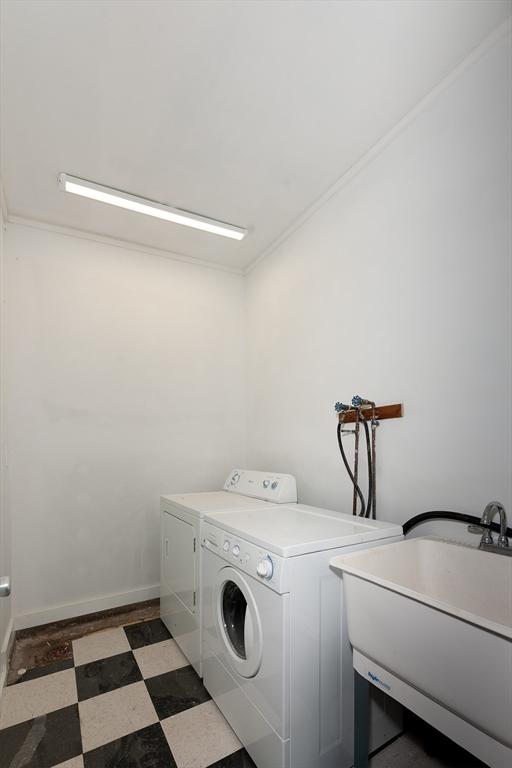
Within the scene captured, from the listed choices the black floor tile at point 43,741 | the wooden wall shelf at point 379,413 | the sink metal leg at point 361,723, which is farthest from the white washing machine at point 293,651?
the black floor tile at point 43,741

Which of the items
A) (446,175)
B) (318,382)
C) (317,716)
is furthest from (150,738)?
(446,175)

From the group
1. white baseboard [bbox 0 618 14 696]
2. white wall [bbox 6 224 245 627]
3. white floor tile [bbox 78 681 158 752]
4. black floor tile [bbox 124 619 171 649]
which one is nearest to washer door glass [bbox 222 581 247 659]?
white floor tile [bbox 78 681 158 752]

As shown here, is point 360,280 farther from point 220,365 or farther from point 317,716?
point 317,716

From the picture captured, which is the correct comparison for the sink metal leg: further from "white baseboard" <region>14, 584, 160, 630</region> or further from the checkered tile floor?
"white baseboard" <region>14, 584, 160, 630</region>

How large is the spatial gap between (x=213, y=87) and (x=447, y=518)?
2186 mm

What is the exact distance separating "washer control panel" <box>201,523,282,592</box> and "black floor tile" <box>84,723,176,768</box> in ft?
2.51

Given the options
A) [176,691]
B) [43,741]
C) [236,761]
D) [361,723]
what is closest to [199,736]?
[236,761]

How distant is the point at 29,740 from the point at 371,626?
5.32 feet

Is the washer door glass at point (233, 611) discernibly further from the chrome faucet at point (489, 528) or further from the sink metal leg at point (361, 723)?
the chrome faucet at point (489, 528)

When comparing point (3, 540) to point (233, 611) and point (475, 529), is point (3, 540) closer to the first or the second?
point (233, 611)

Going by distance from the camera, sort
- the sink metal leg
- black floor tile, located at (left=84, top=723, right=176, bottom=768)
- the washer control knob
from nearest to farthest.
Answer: the sink metal leg
the washer control knob
black floor tile, located at (left=84, top=723, right=176, bottom=768)

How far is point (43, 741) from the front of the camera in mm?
1635

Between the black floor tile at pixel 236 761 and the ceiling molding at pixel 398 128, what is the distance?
293 centimetres

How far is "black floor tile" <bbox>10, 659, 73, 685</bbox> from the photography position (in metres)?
2.05
